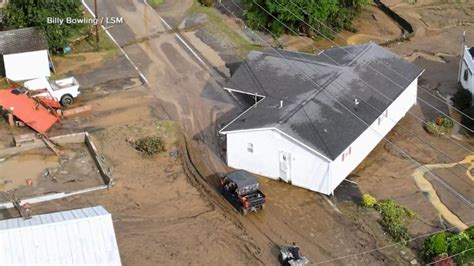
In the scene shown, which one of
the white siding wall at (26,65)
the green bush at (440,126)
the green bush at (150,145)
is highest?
the green bush at (440,126)

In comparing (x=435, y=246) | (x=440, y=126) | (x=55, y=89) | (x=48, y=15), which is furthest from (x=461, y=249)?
(x=48, y=15)

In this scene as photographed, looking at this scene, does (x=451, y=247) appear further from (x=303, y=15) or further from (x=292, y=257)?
(x=303, y=15)

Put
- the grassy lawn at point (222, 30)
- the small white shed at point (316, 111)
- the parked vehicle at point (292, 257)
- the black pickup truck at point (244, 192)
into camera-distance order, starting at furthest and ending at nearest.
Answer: the grassy lawn at point (222, 30) → the small white shed at point (316, 111) → the black pickup truck at point (244, 192) → the parked vehicle at point (292, 257)

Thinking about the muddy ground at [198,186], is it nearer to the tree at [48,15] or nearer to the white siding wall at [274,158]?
the white siding wall at [274,158]

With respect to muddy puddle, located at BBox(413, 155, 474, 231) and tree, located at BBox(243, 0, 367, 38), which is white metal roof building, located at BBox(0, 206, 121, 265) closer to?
muddy puddle, located at BBox(413, 155, 474, 231)

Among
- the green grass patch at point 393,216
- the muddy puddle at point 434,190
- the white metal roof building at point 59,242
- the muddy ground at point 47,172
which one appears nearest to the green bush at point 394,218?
the green grass patch at point 393,216

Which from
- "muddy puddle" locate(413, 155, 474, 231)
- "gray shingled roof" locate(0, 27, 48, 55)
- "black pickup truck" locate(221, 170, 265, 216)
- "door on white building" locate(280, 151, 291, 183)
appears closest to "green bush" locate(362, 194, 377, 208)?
"muddy puddle" locate(413, 155, 474, 231)

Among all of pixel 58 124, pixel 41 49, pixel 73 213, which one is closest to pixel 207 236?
pixel 73 213
